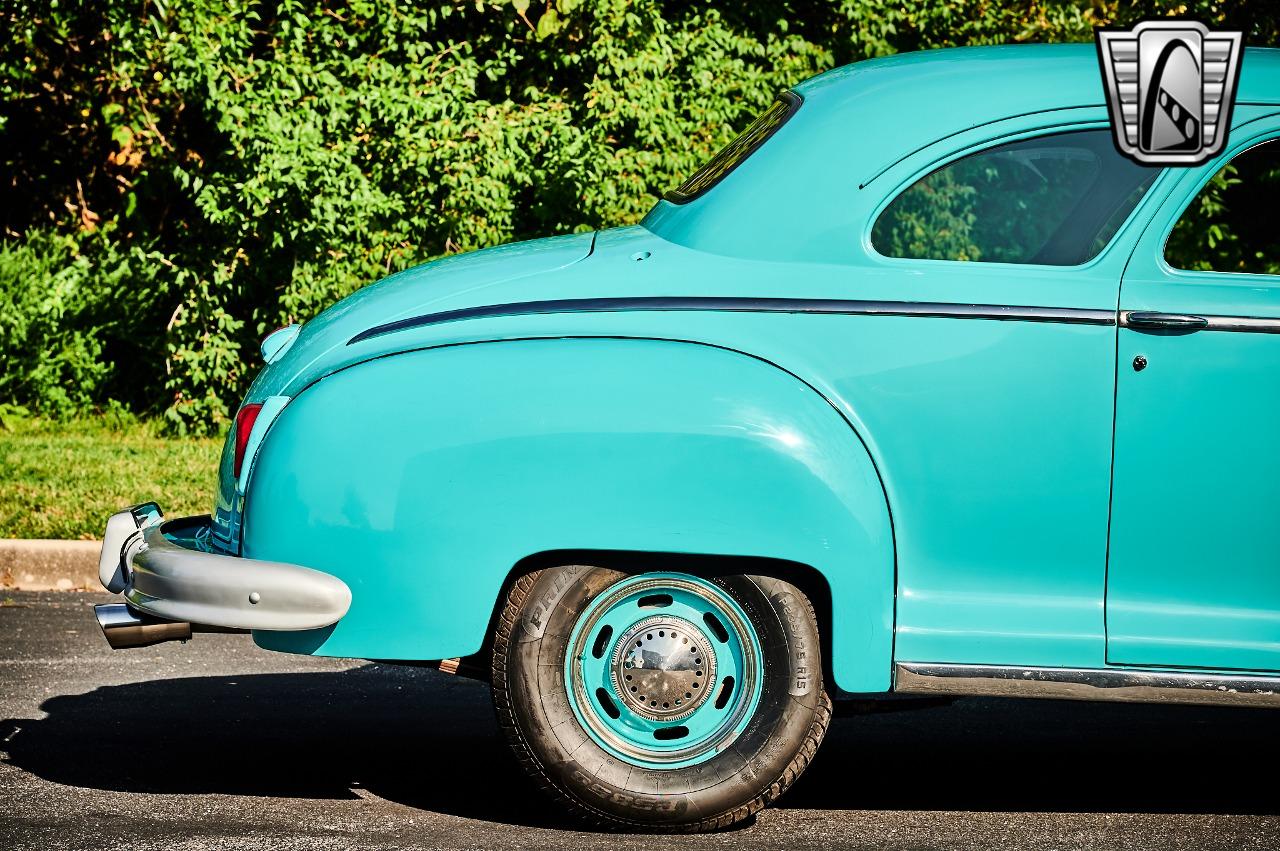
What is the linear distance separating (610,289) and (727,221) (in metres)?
0.37

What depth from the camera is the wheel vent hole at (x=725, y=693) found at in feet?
13.3

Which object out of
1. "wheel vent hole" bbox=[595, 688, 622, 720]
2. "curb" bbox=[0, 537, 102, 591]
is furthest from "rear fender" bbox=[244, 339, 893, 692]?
"curb" bbox=[0, 537, 102, 591]

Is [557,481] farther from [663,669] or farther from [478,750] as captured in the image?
[478,750]

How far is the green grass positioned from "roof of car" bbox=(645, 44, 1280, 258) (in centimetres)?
431

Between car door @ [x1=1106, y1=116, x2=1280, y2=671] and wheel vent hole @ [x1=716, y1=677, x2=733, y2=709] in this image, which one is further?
wheel vent hole @ [x1=716, y1=677, x2=733, y2=709]

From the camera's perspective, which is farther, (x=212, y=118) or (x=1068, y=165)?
(x=212, y=118)

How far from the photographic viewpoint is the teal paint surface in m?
3.87

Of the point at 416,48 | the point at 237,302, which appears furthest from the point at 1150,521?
the point at 237,302

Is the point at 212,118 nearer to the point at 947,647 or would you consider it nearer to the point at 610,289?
the point at 610,289

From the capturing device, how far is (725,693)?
4.06 meters

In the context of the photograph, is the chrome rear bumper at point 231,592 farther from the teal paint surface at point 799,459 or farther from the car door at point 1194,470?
the car door at point 1194,470

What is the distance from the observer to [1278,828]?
4246 millimetres

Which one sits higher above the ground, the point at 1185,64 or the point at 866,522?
the point at 1185,64

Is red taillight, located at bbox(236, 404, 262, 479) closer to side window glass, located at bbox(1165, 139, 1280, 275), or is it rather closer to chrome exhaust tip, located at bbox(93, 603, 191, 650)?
chrome exhaust tip, located at bbox(93, 603, 191, 650)
